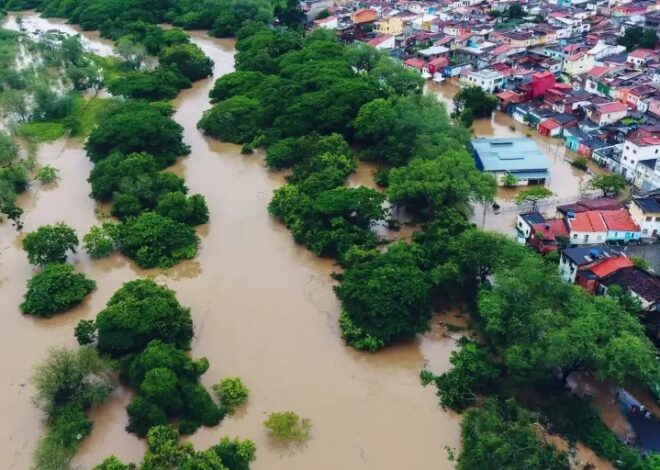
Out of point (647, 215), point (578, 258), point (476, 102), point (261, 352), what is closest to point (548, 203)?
point (647, 215)

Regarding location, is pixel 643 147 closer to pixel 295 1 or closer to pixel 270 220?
pixel 270 220

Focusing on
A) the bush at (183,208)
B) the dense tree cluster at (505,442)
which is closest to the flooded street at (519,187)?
the dense tree cluster at (505,442)

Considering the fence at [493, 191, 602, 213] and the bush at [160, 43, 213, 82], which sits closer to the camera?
the fence at [493, 191, 602, 213]

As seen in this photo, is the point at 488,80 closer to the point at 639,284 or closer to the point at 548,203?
the point at 548,203

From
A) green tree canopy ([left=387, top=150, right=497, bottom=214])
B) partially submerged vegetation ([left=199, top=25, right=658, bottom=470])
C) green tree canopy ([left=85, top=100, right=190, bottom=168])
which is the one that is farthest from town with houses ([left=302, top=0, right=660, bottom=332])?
green tree canopy ([left=85, top=100, right=190, bottom=168])

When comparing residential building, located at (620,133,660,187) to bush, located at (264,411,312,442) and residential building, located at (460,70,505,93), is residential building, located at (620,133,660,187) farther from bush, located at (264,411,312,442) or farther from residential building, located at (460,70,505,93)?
bush, located at (264,411,312,442)

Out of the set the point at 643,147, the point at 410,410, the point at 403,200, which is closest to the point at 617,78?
the point at 643,147

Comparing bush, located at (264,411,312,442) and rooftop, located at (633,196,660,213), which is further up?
rooftop, located at (633,196,660,213)

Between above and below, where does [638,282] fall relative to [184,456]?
above
